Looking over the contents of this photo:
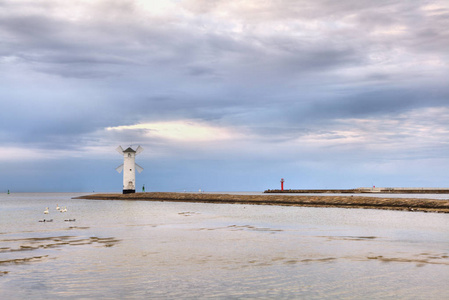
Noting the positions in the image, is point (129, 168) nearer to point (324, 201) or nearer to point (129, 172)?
point (129, 172)

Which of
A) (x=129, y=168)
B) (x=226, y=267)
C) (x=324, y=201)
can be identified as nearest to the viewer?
(x=226, y=267)

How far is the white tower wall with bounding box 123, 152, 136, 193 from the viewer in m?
89.8

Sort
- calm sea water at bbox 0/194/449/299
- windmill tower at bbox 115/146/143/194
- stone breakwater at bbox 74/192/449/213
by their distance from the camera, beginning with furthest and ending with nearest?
windmill tower at bbox 115/146/143/194
stone breakwater at bbox 74/192/449/213
calm sea water at bbox 0/194/449/299

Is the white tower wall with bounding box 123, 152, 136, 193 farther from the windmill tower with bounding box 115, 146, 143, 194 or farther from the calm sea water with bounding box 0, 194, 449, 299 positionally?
the calm sea water with bounding box 0, 194, 449, 299

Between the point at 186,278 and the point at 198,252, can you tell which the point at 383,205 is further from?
the point at 186,278

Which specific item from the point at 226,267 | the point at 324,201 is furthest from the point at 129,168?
the point at 226,267

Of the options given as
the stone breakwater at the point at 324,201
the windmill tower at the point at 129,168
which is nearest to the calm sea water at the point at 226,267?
the stone breakwater at the point at 324,201

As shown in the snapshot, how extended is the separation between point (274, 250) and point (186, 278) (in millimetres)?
6963

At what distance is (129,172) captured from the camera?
91375 millimetres

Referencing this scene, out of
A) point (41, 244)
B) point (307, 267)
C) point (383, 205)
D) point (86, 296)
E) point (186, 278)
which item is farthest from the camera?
point (383, 205)

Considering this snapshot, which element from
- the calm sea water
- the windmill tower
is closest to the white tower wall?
the windmill tower

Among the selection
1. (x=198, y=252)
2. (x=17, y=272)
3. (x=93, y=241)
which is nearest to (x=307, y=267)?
(x=198, y=252)

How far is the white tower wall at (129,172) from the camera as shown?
89.8m

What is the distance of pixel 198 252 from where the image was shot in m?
18.8
